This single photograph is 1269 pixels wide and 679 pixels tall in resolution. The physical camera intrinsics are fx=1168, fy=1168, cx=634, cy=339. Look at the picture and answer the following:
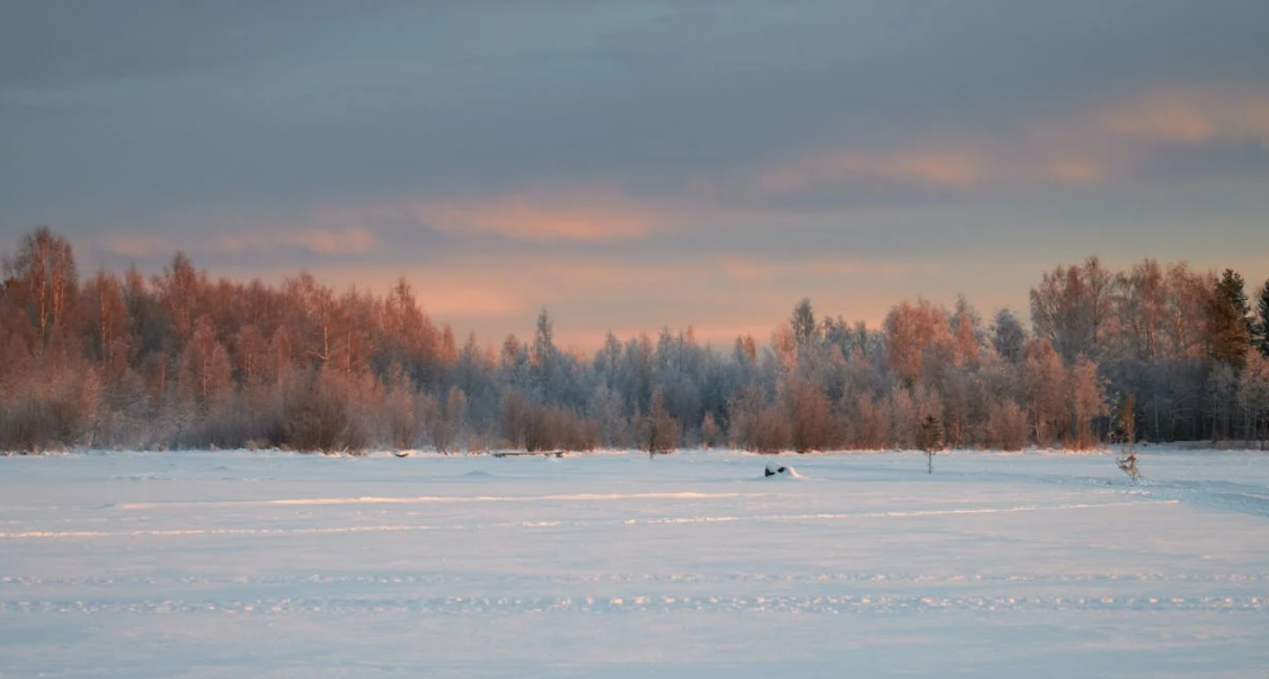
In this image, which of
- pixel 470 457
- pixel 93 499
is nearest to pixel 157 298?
pixel 470 457

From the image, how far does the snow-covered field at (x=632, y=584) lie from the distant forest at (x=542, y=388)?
1027 inches

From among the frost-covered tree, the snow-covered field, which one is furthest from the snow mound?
the frost-covered tree

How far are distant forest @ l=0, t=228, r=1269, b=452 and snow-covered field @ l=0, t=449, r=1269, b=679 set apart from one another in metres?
26.1

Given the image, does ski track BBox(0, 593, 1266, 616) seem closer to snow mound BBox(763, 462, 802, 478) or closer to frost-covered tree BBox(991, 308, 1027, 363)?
snow mound BBox(763, 462, 802, 478)

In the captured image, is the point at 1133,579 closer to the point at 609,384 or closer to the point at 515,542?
the point at 515,542

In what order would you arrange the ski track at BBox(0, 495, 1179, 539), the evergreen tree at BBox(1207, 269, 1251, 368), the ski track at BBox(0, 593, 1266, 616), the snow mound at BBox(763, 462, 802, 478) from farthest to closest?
the evergreen tree at BBox(1207, 269, 1251, 368) < the snow mound at BBox(763, 462, 802, 478) < the ski track at BBox(0, 495, 1179, 539) < the ski track at BBox(0, 593, 1266, 616)

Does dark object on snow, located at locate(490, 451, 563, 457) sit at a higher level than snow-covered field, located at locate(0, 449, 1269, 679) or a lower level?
higher

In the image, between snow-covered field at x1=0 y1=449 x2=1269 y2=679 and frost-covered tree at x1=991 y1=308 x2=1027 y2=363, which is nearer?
snow-covered field at x1=0 y1=449 x2=1269 y2=679

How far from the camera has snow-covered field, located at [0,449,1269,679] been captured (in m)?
8.48

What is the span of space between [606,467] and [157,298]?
5125cm

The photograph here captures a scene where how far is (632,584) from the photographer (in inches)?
471

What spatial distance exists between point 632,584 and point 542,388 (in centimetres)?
8020

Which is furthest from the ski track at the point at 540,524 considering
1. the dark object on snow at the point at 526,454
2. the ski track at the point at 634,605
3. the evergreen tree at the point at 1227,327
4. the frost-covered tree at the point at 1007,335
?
the frost-covered tree at the point at 1007,335

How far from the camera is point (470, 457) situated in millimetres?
45188
